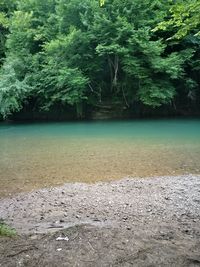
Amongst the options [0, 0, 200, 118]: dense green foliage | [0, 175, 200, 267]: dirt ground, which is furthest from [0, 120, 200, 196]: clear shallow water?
[0, 0, 200, 118]: dense green foliage

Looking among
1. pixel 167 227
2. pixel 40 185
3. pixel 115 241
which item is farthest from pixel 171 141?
pixel 115 241

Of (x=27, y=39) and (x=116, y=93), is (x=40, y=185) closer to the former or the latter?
(x=116, y=93)

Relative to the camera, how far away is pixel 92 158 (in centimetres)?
895

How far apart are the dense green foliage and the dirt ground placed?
14.8 meters

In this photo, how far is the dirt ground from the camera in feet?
8.63

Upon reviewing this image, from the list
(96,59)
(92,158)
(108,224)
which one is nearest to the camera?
(108,224)

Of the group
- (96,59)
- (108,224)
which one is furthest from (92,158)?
(96,59)

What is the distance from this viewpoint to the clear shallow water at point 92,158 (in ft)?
23.3

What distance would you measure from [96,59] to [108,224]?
63.0 ft

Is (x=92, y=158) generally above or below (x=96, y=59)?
below

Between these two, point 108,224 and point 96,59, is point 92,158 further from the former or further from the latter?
point 96,59

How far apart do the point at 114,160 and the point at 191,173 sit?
234cm

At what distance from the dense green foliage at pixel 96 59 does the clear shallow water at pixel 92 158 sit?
790 centimetres

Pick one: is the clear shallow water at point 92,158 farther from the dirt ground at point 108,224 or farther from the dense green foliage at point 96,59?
the dense green foliage at point 96,59
